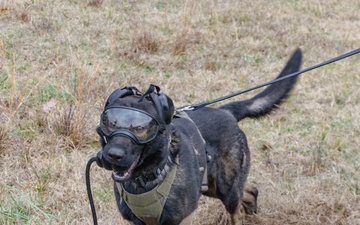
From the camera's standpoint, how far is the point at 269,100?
13.6 ft

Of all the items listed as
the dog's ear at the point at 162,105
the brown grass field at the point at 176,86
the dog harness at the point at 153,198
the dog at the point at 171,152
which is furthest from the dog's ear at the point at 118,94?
the brown grass field at the point at 176,86

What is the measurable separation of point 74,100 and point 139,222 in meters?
2.87

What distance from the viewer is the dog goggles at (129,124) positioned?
2611 mm

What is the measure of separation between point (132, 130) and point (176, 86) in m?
4.20

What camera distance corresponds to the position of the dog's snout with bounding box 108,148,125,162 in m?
2.52

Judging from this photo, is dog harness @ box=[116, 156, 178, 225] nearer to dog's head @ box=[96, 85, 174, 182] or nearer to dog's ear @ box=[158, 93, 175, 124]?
dog's head @ box=[96, 85, 174, 182]

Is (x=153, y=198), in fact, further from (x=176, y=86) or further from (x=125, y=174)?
(x=176, y=86)

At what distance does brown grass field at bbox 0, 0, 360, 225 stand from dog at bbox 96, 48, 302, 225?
630 millimetres

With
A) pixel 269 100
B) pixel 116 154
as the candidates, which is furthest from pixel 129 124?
pixel 269 100

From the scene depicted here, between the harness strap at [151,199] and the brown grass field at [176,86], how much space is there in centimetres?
110

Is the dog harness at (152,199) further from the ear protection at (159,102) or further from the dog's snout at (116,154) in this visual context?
the dog's snout at (116,154)

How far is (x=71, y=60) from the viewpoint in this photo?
6.73 m

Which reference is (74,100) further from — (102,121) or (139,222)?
→ (102,121)

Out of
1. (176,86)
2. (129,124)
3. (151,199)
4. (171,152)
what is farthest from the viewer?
(176,86)
